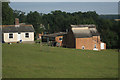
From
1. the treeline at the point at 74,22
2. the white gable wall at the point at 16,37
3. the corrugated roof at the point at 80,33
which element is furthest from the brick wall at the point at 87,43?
the white gable wall at the point at 16,37

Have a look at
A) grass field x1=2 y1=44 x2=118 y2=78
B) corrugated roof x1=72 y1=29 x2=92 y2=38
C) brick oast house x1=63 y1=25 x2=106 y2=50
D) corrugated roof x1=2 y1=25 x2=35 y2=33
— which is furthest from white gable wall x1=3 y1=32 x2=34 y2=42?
grass field x1=2 y1=44 x2=118 y2=78

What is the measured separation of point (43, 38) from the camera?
6569 centimetres

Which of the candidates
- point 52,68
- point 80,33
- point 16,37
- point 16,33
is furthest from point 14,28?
point 52,68

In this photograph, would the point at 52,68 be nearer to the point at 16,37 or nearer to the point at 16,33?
the point at 16,33

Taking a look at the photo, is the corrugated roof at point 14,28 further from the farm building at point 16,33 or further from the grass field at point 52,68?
the grass field at point 52,68

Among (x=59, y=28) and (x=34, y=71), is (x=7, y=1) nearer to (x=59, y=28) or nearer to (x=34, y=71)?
(x=34, y=71)

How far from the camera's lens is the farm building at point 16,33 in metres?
41.1

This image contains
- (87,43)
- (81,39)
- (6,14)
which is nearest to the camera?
(6,14)

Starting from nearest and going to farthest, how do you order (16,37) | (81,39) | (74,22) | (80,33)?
(16,37)
(81,39)
(80,33)
(74,22)

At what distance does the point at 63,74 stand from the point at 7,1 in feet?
144

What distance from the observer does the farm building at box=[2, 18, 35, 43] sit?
41125 millimetres

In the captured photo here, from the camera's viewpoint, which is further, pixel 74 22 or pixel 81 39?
pixel 74 22

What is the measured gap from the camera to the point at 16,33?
137 feet

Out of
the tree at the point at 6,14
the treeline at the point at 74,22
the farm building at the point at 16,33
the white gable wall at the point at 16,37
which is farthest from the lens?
the treeline at the point at 74,22
